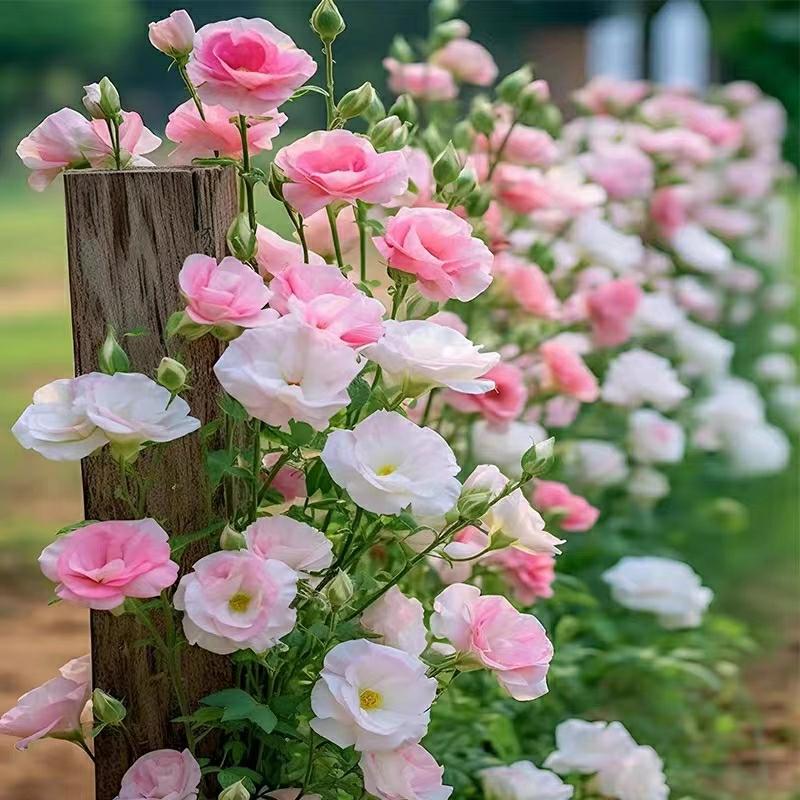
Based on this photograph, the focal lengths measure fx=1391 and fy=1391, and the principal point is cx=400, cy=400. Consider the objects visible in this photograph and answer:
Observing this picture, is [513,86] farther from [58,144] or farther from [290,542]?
[290,542]

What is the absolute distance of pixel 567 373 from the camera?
173cm

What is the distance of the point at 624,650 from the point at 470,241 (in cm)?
113

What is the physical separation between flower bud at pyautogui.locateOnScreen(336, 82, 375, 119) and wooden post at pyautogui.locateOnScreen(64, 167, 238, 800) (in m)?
0.11

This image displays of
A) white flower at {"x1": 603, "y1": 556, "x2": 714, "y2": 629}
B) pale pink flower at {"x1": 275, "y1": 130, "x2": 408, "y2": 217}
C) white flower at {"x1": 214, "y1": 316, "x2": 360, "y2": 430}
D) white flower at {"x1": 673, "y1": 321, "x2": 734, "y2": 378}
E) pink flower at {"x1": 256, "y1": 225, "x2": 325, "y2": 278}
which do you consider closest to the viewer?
white flower at {"x1": 214, "y1": 316, "x2": 360, "y2": 430}

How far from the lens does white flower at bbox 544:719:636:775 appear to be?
58.7 inches

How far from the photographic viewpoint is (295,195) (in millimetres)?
1077

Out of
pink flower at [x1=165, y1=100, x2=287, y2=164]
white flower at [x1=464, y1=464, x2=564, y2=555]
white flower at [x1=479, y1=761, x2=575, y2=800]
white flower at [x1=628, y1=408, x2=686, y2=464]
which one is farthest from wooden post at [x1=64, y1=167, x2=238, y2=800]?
white flower at [x1=628, y1=408, x2=686, y2=464]

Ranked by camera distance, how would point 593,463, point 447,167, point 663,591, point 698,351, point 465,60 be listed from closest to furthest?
point 447,167 → point 663,591 → point 465,60 → point 593,463 → point 698,351

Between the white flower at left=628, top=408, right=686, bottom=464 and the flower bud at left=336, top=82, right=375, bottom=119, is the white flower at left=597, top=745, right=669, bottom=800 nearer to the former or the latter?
the flower bud at left=336, top=82, right=375, bottom=119

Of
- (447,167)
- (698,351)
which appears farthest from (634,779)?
(698,351)

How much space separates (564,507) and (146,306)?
697mm

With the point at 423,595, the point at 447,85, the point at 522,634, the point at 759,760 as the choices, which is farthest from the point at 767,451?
the point at 522,634

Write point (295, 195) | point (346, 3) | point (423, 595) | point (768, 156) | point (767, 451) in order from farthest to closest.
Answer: point (346, 3)
point (768, 156)
point (767, 451)
point (423, 595)
point (295, 195)

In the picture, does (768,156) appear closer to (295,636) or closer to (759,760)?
(759,760)
